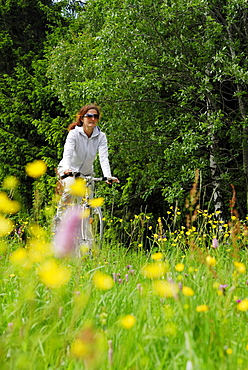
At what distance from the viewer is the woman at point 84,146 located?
523cm

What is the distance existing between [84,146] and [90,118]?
0.34 m

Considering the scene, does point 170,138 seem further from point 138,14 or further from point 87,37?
point 87,37

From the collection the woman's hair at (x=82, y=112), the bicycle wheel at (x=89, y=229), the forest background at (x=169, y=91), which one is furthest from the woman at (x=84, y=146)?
the forest background at (x=169, y=91)

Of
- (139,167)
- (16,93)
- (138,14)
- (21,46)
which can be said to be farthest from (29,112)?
(138,14)

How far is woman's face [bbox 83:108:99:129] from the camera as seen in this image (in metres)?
5.25

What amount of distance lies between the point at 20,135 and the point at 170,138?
7.54m

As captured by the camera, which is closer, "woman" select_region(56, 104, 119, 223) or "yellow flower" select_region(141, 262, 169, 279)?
"yellow flower" select_region(141, 262, 169, 279)

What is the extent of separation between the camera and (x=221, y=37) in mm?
7750

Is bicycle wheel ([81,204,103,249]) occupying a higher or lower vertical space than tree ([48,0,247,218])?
lower

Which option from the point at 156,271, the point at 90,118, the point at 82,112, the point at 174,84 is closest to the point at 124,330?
the point at 156,271

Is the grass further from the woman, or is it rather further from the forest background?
the forest background

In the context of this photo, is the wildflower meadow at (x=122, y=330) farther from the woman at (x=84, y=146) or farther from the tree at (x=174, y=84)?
the tree at (x=174, y=84)

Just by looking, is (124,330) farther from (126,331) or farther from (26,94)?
(26,94)

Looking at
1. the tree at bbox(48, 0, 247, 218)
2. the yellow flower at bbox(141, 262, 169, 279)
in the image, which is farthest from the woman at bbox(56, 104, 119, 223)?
the yellow flower at bbox(141, 262, 169, 279)
